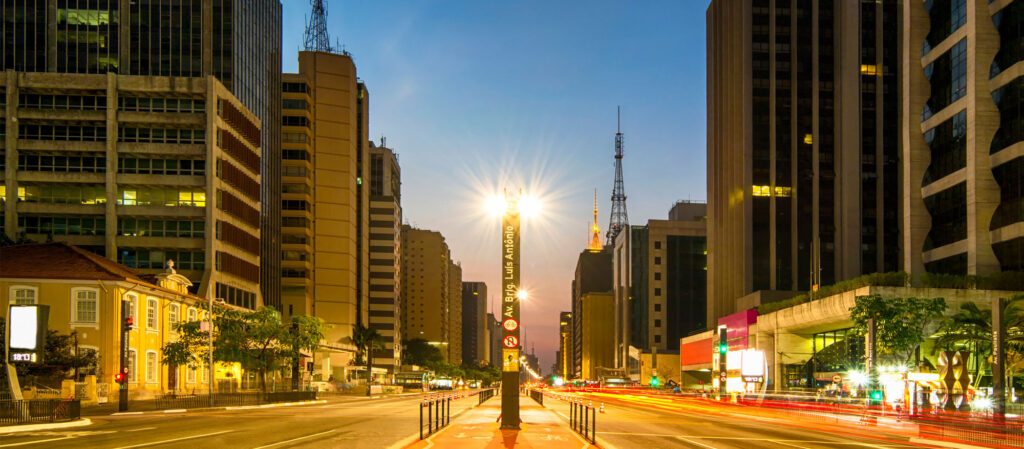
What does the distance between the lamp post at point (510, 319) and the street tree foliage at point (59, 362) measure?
3401cm

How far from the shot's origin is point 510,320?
2931 centimetres

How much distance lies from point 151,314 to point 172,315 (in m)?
4.15

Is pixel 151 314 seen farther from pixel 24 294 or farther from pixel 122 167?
pixel 122 167

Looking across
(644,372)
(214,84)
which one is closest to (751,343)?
(214,84)

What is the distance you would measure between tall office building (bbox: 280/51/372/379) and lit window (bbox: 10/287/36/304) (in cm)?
7502

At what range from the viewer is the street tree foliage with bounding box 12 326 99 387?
52469 mm

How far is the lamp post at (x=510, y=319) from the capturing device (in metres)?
29.4

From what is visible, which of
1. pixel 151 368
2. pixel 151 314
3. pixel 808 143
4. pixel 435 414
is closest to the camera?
pixel 435 414

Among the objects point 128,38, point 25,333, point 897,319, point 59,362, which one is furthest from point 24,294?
point 897,319

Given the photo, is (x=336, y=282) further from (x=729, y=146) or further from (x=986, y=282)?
(x=986, y=282)

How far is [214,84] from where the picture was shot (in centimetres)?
8394

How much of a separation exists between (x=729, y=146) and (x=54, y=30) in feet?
263

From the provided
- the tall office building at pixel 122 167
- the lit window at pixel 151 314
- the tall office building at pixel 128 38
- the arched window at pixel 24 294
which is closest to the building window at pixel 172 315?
the lit window at pixel 151 314

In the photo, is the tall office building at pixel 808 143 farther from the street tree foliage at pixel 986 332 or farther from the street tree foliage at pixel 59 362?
the street tree foliage at pixel 59 362
